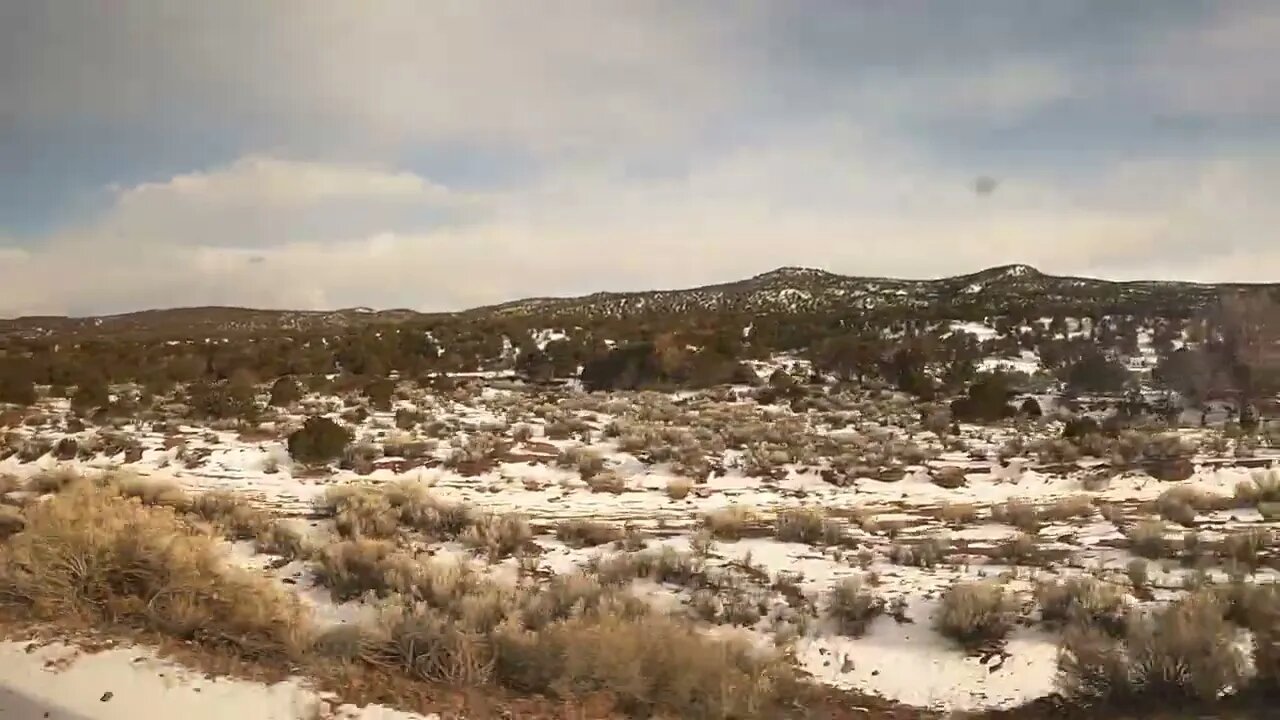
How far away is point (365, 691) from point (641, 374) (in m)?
27.5

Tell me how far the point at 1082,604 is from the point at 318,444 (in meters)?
15.4

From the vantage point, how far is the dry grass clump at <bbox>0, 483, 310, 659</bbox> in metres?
7.20

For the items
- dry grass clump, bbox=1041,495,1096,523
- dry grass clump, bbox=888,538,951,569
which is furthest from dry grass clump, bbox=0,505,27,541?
dry grass clump, bbox=1041,495,1096,523

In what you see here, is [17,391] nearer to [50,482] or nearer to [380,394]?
[380,394]

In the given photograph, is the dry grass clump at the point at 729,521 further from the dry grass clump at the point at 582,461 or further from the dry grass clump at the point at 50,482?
the dry grass clump at the point at 50,482

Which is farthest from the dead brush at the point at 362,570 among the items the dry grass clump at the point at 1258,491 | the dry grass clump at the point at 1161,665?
the dry grass clump at the point at 1258,491

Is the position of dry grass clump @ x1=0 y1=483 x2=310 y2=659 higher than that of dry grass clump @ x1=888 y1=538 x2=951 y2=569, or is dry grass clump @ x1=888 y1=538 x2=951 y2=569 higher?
dry grass clump @ x1=0 y1=483 x2=310 y2=659

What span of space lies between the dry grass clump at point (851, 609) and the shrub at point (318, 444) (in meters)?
13.1

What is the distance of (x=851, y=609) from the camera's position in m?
8.44

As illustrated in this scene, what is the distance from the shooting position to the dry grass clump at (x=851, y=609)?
8195 mm

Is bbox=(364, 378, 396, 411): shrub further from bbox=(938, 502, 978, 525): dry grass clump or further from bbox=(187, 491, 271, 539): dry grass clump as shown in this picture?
bbox=(938, 502, 978, 525): dry grass clump

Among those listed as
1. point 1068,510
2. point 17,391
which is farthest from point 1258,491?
point 17,391

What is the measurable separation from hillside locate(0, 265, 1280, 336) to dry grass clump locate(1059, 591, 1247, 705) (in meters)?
44.7

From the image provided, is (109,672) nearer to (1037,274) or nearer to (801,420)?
(801,420)
